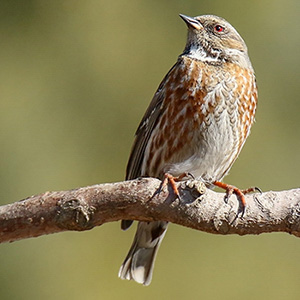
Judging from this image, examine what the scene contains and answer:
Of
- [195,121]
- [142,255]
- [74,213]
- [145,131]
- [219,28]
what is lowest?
[142,255]

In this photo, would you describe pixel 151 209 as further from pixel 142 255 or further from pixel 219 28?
pixel 219 28

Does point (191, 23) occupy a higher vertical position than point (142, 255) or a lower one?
higher

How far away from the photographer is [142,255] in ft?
24.2

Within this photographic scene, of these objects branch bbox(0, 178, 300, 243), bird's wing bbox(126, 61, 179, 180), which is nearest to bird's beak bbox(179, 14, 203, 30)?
bird's wing bbox(126, 61, 179, 180)

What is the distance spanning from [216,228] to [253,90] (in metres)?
1.88

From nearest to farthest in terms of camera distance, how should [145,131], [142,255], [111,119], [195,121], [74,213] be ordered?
[74,213]
[195,121]
[145,131]
[142,255]
[111,119]

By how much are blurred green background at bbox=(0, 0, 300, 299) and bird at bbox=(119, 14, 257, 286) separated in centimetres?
251

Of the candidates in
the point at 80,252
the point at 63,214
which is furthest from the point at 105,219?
the point at 80,252

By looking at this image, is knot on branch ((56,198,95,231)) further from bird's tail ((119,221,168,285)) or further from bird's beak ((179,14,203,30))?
bird's beak ((179,14,203,30))

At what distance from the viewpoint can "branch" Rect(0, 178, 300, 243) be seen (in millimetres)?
5480

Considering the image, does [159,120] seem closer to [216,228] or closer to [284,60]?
[216,228]

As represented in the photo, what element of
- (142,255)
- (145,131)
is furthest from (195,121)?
(142,255)

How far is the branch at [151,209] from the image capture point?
548 centimetres

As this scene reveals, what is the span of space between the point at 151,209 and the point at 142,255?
6.31ft
